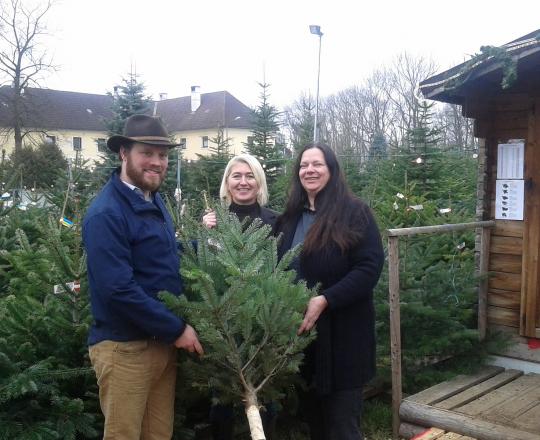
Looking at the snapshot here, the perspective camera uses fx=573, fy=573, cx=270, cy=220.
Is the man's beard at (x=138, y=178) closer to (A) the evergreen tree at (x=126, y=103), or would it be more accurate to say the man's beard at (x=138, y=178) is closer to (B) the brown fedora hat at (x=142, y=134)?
(B) the brown fedora hat at (x=142, y=134)

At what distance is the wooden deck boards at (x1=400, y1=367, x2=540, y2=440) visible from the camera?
4.34 meters

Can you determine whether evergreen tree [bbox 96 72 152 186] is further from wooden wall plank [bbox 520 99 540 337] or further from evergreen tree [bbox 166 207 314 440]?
evergreen tree [bbox 166 207 314 440]

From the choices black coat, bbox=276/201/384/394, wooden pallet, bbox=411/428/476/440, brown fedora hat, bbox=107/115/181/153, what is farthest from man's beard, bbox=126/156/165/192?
wooden pallet, bbox=411/428/476/440

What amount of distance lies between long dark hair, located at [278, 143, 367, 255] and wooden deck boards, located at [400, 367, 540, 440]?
2131mm

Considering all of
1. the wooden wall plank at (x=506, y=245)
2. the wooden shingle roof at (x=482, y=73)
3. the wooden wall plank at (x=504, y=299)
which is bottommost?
the wooden wall plank at (x=504, y=299)

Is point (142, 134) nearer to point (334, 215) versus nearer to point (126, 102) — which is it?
point (334, 215)

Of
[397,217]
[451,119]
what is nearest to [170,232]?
[397,217]

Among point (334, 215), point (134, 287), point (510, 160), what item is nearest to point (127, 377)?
point (134, 287)

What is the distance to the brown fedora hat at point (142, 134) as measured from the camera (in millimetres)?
2889

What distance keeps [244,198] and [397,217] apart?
5.40 metres

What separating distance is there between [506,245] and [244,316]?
3883 millimetres

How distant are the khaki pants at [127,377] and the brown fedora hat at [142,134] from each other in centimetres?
100


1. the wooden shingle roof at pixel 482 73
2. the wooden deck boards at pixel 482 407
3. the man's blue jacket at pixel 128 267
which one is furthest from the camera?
the wooden shingle roof at pixel 482 73

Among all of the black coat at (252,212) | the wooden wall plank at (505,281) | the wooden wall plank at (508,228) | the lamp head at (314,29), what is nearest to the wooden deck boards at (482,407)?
the wooden wall plank at (505,281)
